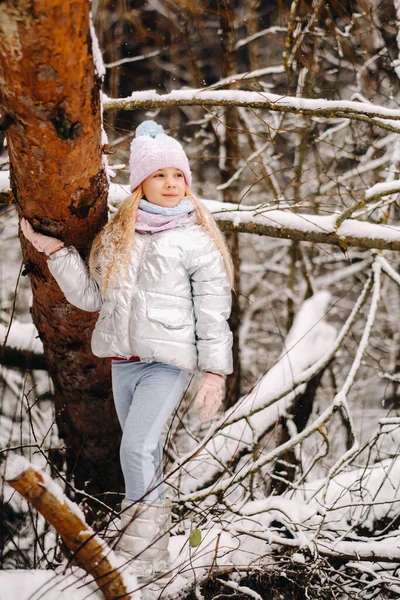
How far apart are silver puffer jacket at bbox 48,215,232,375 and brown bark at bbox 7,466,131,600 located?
0.66 m

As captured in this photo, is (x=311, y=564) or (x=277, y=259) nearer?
(x=311, y=564)

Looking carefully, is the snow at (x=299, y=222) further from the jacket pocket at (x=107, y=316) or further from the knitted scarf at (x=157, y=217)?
the jacket pocket at (x=107, y=316)

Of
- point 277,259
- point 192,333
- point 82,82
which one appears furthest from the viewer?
point 277,259

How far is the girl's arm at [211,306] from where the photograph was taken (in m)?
2.01

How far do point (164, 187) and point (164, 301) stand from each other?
1.44 feet

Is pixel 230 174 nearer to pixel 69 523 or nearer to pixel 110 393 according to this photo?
pixel 110 393

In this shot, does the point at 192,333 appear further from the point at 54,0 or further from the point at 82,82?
the point at 54,0

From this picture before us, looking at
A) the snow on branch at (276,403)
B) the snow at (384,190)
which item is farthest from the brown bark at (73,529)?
the snow at (384,190)

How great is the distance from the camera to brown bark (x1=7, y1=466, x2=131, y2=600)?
1381mm

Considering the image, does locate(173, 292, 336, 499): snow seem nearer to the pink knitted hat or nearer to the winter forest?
the winter forest

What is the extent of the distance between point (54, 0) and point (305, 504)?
84.2 inches

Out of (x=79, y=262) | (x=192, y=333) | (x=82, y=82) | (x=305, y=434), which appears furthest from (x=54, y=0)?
Result: (x=305, y=434)

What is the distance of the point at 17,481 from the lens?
135 centimetres

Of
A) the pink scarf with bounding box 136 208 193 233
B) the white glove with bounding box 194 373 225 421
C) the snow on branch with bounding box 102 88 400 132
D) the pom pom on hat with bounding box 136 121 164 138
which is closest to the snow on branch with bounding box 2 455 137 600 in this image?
the white glove with bounding box 194 373 225 421
